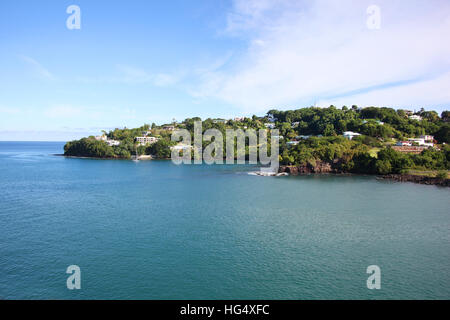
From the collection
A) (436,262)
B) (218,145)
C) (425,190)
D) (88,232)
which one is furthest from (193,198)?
(218,145)

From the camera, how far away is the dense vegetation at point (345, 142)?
40031mm

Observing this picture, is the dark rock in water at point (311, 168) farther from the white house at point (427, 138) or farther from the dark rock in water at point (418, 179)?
the white house at point (427, 138)

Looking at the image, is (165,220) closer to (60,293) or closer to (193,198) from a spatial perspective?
(193,198)

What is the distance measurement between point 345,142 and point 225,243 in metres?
36.7

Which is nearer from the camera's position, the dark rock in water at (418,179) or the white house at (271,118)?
the dark rock in water at (418,179)

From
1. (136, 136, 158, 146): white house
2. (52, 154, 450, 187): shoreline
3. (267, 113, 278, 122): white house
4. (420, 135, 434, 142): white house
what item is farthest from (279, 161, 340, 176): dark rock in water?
(267, 113, 278, 122): white house

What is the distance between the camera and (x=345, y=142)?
46.4 metres

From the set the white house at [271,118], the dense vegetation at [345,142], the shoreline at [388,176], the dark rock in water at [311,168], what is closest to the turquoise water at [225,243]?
the shoreline at [388,176]

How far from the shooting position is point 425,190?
30.3 m

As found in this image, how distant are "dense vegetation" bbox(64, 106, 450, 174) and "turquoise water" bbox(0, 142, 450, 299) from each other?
11486 millimetres

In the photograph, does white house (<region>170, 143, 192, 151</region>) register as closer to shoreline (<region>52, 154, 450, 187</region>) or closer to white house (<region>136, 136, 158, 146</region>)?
white house (<region>136, 136, 158, 146</region>)

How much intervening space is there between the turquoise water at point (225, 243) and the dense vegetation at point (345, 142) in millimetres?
11486

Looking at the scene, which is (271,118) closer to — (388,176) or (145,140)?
(145,140)

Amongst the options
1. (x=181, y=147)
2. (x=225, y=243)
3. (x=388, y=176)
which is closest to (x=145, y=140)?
(x=181, y=147)
